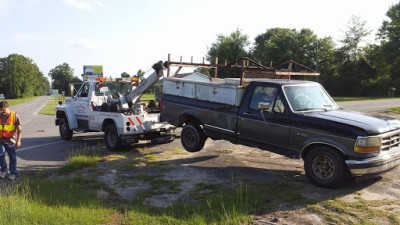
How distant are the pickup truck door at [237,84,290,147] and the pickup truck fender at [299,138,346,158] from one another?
37 cm

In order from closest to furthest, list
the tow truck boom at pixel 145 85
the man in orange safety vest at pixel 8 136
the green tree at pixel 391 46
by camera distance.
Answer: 1. the man in orange safety vest at pixel 8 136
2. the tow truck boom at pixel 145 85
3. the green tree at pixel 391 46

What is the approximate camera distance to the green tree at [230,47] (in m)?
64.7

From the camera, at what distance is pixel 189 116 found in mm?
8445

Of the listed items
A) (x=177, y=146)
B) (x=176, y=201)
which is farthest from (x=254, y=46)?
(x=176, y=201)

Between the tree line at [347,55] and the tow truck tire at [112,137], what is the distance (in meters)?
43.0

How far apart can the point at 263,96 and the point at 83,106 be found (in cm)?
716

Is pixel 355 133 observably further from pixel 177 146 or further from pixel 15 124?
pixel 15 124

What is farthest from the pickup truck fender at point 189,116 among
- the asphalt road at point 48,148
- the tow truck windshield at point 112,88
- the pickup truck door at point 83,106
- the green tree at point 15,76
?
the green tree at point 15,76

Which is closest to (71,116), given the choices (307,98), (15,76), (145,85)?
(145,85)

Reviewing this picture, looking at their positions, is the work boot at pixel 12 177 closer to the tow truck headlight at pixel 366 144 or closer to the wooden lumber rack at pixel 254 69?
the wooden lumber rack at pixel 254 69

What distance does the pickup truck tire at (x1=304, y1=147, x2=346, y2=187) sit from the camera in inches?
A: 228

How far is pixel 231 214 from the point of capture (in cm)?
489

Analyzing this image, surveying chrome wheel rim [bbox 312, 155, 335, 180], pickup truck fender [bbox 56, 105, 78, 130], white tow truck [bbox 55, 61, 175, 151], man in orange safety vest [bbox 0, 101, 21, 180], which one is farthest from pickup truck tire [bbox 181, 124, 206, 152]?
pickup truck fender [bbox 56, 105, 78, 130]

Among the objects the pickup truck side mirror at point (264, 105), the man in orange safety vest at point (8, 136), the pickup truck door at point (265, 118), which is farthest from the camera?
the man in orange safety vest at point (8, 136)
